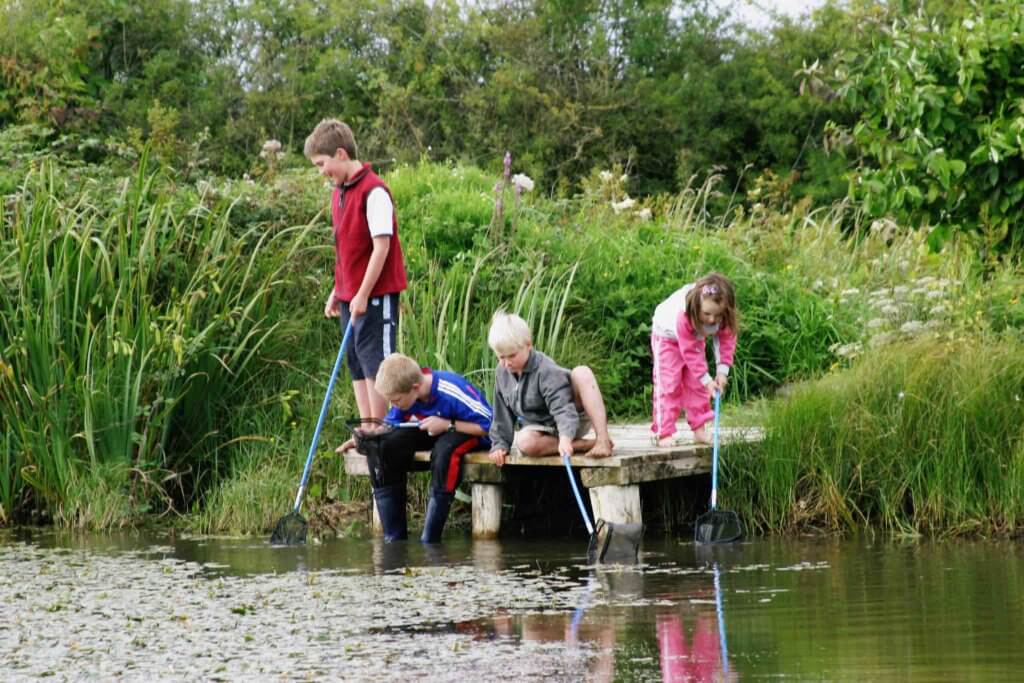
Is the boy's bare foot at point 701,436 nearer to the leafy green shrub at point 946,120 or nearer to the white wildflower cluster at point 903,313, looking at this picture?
the white wildflower cluster at point 903,313

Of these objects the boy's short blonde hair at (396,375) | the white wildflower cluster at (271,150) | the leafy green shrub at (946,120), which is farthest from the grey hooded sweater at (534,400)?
the white wildflower cluster at (271,150)

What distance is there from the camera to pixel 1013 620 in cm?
613

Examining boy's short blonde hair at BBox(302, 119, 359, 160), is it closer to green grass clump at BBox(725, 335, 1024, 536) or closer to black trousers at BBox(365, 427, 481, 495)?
black trousers at BBox(365, 427, 481, 495)

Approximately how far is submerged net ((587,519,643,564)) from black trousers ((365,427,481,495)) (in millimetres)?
1146

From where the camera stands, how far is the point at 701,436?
938cm

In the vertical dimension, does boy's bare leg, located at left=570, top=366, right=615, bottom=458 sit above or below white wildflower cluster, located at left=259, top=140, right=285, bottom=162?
below

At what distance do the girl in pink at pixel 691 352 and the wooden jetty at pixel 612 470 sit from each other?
0.47 feet

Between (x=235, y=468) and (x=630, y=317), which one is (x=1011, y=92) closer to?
(x=630, y=317)

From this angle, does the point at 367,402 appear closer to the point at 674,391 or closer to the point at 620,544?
the point at 674,391

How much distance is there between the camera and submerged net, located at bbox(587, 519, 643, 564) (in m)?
8.07

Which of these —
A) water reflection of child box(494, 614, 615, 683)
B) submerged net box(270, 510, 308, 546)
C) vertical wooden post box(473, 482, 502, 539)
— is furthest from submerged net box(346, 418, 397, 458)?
water reflection of child box(494, 614, 615, 683)

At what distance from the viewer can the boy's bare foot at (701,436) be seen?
9359 millimetres

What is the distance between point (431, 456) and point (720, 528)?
1.60 meters

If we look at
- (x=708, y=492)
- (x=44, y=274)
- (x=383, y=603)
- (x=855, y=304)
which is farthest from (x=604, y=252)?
(x=383, y=603)
